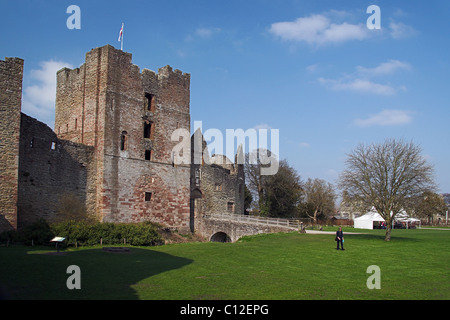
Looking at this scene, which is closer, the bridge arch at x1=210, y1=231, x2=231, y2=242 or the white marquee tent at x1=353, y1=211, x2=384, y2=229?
the bridge arch at x1=210, y1=231, x2=231, y2=242

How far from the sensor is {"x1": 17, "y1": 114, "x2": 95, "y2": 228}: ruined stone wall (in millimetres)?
22172

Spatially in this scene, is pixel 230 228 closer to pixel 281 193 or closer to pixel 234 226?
pixel 234 226

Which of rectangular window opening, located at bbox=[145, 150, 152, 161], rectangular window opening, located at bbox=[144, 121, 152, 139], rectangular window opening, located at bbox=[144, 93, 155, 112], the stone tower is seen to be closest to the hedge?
the stone tower

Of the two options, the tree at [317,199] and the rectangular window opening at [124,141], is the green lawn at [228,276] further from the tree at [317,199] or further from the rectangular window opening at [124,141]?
the tree at [317,199]

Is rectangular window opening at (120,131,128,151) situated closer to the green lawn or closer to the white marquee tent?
the green lawn

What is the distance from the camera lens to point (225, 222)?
34.8 m

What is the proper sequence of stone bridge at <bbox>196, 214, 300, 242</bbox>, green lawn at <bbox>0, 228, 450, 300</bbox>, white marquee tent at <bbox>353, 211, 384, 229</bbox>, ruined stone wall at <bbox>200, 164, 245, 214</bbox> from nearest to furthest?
green lawn at <bbox>0, 228, 450, 300</bbox>, stone bridge at <bbox>196, 214, 300, 242</bbox>, ruined stone wall at <bbox>200, 164, 245, 214</bbox>, white marquee tent at <bbox>353, 211, 384, 229</bbox>

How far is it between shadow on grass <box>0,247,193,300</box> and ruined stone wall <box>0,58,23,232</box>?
15.8 ft

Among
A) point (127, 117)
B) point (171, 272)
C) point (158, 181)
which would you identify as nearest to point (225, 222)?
point (158, 181)

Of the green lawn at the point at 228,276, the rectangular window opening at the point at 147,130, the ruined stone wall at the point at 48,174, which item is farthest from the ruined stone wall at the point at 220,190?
the green lawn at the point at 228,276

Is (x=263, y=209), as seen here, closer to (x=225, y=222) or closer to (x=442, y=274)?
(x=225, y=222)

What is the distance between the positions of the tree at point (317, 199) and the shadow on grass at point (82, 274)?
160 feet

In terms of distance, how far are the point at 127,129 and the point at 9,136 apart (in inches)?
360

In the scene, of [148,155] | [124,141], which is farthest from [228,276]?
[148,155]
